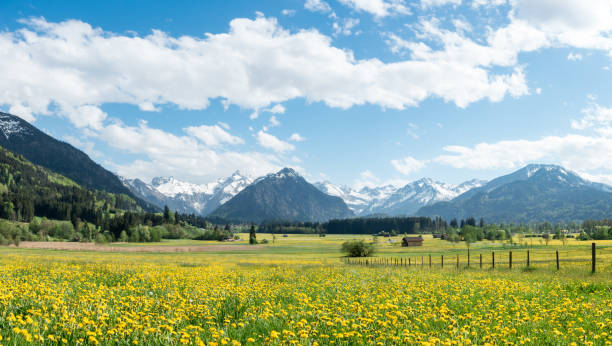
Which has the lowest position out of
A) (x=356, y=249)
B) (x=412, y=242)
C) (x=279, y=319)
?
(x=412, y=242)

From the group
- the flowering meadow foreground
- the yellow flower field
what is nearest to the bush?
the flowering meadow foreground

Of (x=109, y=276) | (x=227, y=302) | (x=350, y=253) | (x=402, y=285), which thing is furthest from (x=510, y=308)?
(x=350, y=253)

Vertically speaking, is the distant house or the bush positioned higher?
the bush

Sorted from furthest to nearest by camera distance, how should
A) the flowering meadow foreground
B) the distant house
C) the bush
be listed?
the distant house, the bush, the flowering meadow foreground

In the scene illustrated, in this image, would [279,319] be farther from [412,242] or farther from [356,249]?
[412,242]

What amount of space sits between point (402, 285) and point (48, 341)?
13289 mm

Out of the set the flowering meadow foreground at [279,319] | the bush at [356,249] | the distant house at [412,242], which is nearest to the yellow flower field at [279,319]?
the flowering meadow foreground at [279,319]

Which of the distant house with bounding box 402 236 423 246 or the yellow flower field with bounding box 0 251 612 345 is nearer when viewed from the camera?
the yellow flower field with bounding box 0 251 612 345

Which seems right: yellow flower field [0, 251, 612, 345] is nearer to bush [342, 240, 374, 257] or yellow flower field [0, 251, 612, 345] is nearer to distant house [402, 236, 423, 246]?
bush [342, 240, 374, 257]

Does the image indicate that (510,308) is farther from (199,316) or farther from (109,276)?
(109,276)

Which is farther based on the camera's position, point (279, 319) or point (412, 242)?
point (412, 242)

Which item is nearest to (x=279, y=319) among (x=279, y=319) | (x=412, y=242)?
(x=279, y=319)

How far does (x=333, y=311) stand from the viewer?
377 inches

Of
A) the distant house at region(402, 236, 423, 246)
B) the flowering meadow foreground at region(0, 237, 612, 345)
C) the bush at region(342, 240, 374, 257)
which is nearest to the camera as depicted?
the flowering meadow foreground at region(0, 237, 612, 345)
